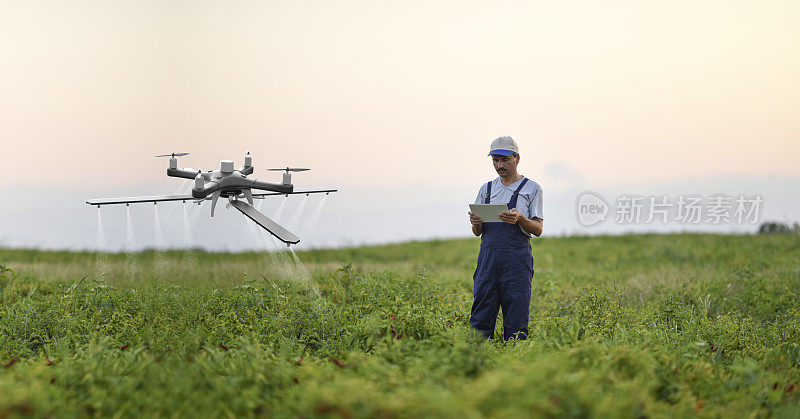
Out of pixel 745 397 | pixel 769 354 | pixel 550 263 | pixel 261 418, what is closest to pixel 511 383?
pixel 261 418

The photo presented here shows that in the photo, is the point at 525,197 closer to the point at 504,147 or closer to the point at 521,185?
the point at 521,185

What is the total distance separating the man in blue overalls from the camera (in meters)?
7.29

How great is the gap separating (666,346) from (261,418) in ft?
15.7

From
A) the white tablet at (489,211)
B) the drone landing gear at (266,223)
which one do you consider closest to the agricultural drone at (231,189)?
the drone landing gear at (266,223)

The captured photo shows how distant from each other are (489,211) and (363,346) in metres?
2.19

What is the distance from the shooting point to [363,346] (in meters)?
7.29

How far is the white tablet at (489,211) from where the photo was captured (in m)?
7.05

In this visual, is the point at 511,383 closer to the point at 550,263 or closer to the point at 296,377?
the point at 296,377

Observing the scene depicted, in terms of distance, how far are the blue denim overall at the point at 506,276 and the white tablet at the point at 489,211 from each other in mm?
207

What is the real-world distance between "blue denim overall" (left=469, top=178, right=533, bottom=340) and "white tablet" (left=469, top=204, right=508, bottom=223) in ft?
0.68

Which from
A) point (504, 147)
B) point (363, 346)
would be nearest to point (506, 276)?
point (504, 147)

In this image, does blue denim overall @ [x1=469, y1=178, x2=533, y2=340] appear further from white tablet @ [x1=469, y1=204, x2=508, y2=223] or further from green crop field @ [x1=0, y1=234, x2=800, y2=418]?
green crop field @ [x1=0, y1=234, x2=800, y2=418]

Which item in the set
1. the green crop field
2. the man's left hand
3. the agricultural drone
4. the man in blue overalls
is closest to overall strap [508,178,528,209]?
the man in blue overalls

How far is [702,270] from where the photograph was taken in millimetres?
14781
